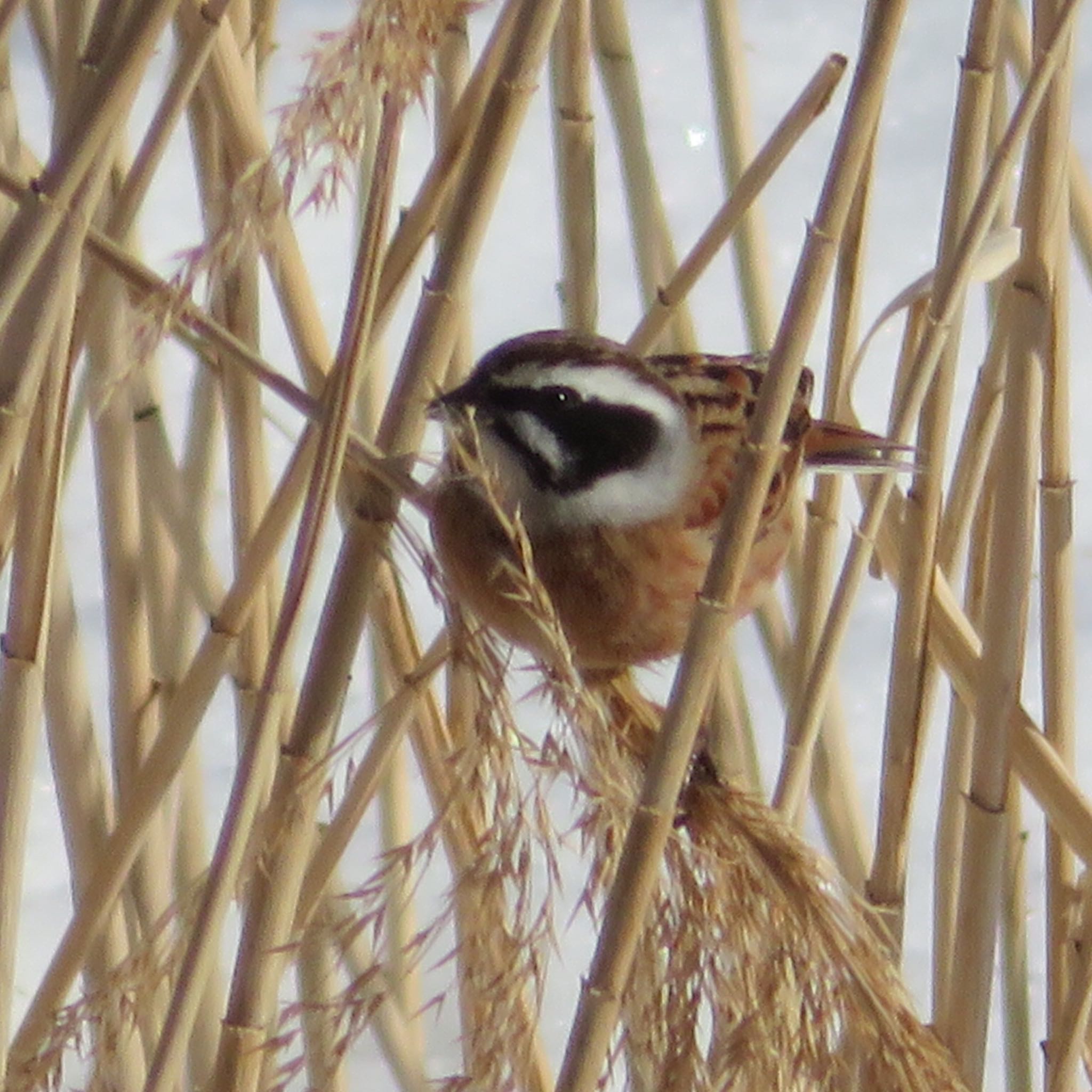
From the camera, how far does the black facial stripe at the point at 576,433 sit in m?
1.06

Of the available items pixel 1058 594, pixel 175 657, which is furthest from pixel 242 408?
pixel 1058 594

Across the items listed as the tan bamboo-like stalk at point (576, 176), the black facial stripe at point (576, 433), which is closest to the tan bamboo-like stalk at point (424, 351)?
the black facial stripe at point (576, 433)

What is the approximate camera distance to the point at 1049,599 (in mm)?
1251

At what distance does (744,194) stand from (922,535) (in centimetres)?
24

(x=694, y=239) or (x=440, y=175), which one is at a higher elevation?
(x=694, y=239)

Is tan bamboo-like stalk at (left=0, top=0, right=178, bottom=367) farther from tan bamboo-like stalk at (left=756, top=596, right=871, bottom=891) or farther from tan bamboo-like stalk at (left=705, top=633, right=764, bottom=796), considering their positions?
tan bamboo-like stalk at (left=756, top=596, right=871, bottom=891)

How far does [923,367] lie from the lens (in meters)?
1.03

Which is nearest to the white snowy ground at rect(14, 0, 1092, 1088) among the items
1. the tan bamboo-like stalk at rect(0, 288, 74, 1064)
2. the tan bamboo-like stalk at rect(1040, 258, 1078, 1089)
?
the tan bamboo-like stalk at rect(1040, 258, 1078, 1089)

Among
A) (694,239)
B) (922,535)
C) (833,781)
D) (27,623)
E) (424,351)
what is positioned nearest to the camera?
(424,351)

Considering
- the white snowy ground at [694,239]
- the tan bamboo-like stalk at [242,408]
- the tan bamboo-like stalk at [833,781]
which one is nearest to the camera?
the tan bamboo-like stalk at [242,408]

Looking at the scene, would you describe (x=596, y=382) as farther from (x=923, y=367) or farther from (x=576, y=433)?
(x=923, y=367)

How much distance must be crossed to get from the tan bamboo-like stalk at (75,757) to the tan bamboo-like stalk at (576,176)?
1.38 ft

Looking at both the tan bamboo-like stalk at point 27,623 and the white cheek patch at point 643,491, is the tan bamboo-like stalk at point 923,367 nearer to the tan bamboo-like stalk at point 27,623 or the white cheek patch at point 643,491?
the white cheek patch at point 643,491

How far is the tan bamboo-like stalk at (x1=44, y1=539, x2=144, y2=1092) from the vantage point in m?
1.28
